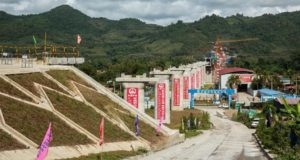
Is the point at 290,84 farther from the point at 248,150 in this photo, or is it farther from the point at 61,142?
the point at 61,142

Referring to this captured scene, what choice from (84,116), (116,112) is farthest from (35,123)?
(116,112)

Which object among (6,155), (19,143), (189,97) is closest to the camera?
(6,155)

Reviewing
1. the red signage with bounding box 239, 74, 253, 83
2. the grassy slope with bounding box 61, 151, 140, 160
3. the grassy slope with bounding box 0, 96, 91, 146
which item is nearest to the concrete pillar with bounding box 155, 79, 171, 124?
the grassy slope with bounding box 61, 151, 140, 160

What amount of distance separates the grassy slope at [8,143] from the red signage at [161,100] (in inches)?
1599

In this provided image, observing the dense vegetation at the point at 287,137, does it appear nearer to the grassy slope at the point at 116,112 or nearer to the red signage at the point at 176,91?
the grassy slope at the point at 116,112

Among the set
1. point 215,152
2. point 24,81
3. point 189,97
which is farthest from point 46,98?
point 189,97

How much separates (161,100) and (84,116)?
29.9m

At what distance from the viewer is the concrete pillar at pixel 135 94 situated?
59969 millimetres

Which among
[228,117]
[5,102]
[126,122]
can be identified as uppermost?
[5,102]

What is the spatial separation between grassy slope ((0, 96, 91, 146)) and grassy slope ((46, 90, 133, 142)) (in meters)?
2.35

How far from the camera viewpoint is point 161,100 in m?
68.2

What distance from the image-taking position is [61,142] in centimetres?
3127

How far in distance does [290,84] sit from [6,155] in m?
131

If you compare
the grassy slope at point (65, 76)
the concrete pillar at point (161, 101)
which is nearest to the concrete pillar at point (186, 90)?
the concrete pillar at point (161, 101)
